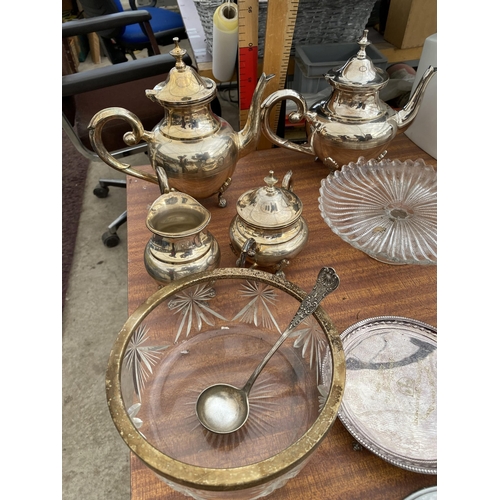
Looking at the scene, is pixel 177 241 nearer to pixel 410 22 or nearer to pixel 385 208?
pixel 385 208

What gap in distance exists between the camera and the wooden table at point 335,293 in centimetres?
37

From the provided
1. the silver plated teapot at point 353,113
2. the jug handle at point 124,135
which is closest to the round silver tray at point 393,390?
the silver plated teapot at point 353,113

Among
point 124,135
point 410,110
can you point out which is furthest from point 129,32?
point 410,110

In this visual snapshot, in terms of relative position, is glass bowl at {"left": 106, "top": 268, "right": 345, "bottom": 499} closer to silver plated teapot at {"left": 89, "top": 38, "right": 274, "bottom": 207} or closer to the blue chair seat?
silver plated teapot at {"left": 89, "top": 38, "right": 274, "bottom": 207}

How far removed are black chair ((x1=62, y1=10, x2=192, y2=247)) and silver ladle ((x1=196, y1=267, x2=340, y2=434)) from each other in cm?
71

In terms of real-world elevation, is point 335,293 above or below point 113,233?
above

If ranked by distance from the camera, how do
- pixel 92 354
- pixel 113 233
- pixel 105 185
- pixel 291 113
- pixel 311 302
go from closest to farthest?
1. pixel 311 302
2. pixel 291 113
3. pixel 92 354
4. pixel 113 233
5. pixel 105 185

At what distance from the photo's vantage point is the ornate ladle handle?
41 centimetres

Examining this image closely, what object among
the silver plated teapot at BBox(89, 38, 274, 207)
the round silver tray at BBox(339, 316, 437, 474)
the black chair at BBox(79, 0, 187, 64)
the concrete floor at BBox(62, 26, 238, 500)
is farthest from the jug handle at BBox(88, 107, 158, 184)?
the black chair at BBox(79, 0, 187, 64)

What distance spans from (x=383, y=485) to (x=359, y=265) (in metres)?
0.29

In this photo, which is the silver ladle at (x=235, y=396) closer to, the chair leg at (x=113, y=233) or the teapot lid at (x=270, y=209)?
the teapot lid at (x=270, y=209)

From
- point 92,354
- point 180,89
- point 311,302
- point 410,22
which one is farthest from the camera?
point 92,354

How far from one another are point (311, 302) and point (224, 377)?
136 mm

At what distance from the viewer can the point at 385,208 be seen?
61cm
